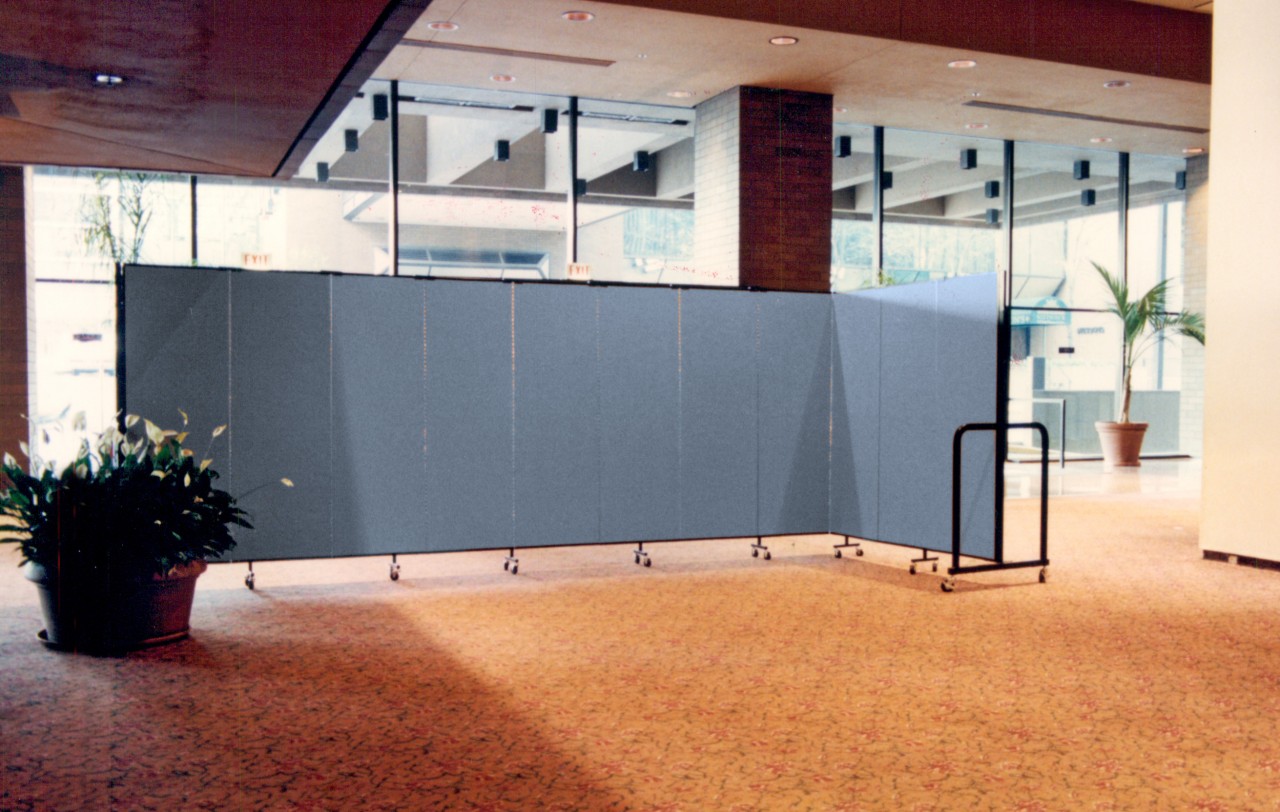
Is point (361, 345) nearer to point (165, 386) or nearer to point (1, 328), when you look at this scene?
point (165, 386)

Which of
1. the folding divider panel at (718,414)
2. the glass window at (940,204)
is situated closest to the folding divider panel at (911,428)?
the folding divider panel at (718,414)

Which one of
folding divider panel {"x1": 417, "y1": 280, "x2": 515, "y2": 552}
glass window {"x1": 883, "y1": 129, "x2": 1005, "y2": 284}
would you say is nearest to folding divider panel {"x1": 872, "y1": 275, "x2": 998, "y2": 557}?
folding divider panel {"x1": 417, "y1": 280, "x2": 515, "y2": 552}

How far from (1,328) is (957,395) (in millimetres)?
7297

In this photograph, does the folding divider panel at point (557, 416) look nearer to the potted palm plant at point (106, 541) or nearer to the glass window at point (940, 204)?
the potted palm plant at point (106, 541)

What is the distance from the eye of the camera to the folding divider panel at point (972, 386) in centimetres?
565

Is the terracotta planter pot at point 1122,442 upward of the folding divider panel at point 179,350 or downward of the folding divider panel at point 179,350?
downward

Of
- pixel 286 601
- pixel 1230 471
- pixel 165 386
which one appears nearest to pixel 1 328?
pixel 165 386

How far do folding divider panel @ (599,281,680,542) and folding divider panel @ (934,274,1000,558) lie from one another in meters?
1.56

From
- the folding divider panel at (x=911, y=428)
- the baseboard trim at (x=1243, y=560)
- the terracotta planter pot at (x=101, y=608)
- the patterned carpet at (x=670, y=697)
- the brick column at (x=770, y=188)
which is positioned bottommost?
the patterned carpet at (x=670, y=697)

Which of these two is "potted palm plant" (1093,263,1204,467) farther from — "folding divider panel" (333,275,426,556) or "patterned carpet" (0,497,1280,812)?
"folding divider panel" (333,275,426,556)

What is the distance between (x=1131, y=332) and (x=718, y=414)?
7326 millimetres

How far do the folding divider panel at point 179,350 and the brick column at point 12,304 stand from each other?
3.87 meters

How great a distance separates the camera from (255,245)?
8.59 m

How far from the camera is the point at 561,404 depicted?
6.18 meters
